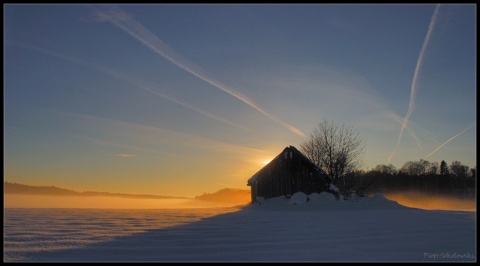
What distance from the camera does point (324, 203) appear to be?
1040 inches

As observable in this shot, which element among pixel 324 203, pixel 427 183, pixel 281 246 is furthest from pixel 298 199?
pixel 427 183

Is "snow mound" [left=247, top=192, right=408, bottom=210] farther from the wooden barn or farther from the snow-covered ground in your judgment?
the snow-covered ground

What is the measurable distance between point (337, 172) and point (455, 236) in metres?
33.6

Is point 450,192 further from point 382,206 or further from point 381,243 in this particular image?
point 381,243

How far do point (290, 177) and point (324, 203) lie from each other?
4.79 metres

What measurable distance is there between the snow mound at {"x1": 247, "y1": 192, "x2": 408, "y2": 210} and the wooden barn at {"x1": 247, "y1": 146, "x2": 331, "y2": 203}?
188 cm

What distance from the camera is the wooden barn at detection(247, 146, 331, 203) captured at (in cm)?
3025

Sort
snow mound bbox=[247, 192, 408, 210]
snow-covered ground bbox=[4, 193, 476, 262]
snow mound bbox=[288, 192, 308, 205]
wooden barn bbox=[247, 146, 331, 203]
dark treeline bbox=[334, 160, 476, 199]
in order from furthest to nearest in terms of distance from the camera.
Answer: dark treeline bbox=[334, 160, 476, 199], wooden barn bbox=[247, 146, 331, 203], snow mound bbox=[288, 192, 308, 205], snow mound bbox=[247, 192, 408, 210], snow-covered ground bbox=[4, 193, 476, 262]

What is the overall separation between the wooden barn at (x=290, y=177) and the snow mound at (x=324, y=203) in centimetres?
188

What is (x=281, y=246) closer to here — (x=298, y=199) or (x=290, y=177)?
(x=298, y=199)

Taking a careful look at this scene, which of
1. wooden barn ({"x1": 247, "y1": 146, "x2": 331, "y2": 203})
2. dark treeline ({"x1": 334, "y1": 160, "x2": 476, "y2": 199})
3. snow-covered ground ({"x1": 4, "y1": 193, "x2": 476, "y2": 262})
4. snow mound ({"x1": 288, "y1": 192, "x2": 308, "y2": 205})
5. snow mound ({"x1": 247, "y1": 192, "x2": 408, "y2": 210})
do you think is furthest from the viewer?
dark treeline ({"x1": 334, "y1": 160, "x2": 476, "y2": 199})

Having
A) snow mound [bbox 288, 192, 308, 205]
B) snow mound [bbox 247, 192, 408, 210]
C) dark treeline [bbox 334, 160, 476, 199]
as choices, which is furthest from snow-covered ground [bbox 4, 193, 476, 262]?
dark treeline [bbox 334, 160, 476, 199]

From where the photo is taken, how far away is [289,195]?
30.0m

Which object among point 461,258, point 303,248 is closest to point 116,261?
point 303,248
